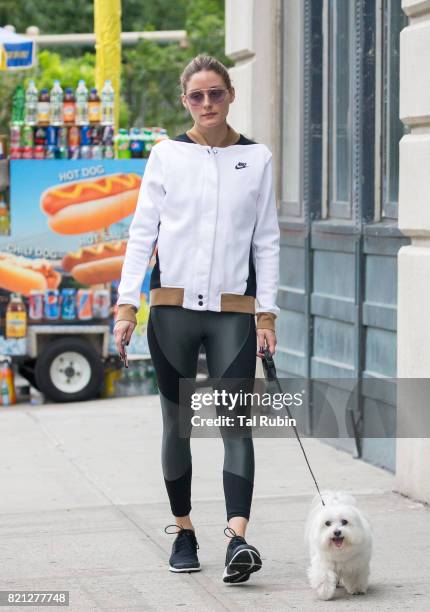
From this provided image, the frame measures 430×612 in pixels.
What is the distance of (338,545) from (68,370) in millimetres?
6312

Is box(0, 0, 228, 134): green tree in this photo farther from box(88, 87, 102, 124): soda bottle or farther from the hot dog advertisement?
the hot dog advertisement

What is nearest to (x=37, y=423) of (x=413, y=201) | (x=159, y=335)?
(x=413, y=201)

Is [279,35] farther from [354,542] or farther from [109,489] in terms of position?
[354,542]

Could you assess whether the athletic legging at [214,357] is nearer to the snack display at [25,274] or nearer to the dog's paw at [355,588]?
the dog's paw at [355,588]

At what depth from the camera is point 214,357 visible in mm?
5586

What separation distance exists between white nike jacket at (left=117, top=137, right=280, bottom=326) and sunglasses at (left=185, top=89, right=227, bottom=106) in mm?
Result: 164

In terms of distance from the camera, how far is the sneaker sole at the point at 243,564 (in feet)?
17.8

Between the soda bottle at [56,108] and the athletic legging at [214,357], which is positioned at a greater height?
the soda bottle at [56,108]

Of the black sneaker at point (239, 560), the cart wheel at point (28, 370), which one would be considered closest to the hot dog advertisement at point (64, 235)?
the cart wheel at point (28, 370)

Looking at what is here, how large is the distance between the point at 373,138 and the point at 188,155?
2.99 m

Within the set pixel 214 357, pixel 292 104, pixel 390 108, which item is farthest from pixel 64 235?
pixel 214 357

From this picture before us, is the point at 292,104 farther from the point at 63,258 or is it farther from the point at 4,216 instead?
the point at 4,216

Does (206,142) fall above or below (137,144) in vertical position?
below

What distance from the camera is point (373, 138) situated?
27.5 ft
